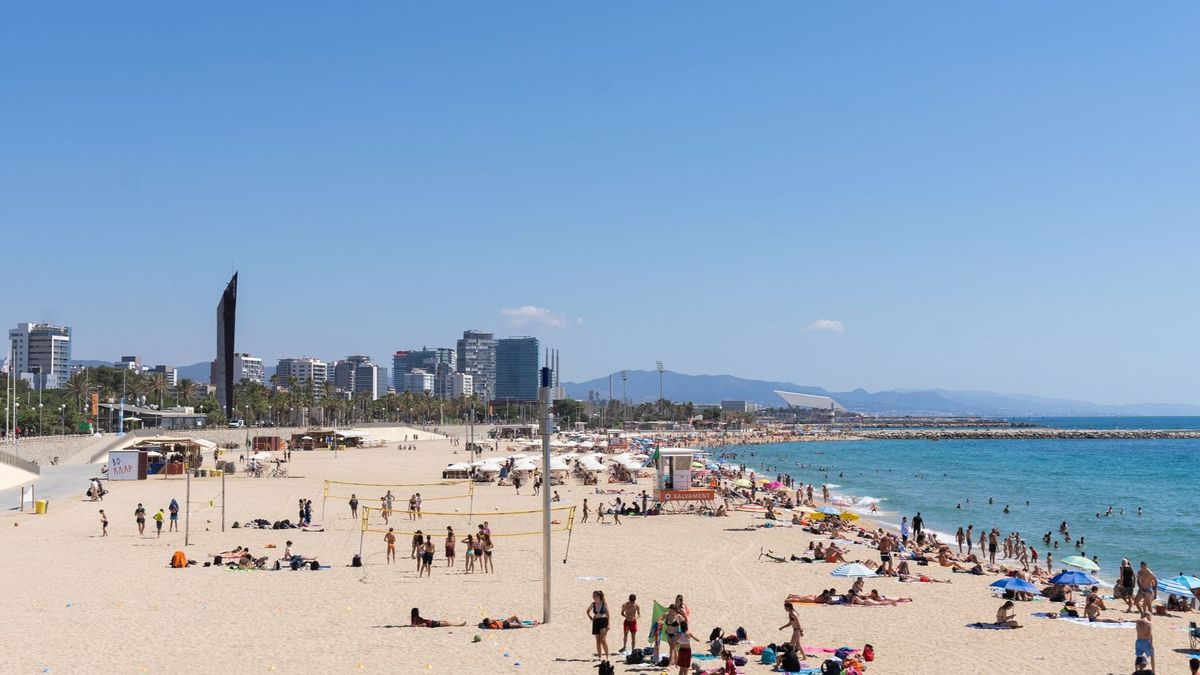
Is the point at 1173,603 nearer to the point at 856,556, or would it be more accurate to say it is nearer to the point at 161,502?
the point at 856,556

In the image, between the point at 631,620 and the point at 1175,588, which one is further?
the point at 1175,588

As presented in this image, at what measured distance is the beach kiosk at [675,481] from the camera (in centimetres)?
3756

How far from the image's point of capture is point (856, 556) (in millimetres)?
27203

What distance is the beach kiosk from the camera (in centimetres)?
3756

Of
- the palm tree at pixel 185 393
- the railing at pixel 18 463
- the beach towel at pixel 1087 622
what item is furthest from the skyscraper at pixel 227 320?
the palm tree at pixel 185 393

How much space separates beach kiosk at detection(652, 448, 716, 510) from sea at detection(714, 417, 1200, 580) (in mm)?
9125

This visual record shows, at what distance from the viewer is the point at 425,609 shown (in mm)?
18297

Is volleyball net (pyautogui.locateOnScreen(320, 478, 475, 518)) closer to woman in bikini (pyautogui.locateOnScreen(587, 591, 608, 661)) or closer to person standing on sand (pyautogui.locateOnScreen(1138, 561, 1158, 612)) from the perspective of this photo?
woman in bikini (pyautogui.locateOnScreen(587, 591, 608, 661))

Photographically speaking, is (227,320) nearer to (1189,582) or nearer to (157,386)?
(1189,582)

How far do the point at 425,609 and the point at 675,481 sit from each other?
20.9 meters

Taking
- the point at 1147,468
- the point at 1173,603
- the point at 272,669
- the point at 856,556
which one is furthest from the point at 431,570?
the point at 1147,468

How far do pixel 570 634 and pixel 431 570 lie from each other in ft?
25.1

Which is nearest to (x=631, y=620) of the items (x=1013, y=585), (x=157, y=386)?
(x=1013, y=585)

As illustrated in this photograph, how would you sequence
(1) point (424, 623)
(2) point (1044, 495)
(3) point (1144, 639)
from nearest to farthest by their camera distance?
(3) point (1144, 639), (1) point (424, 623), (2) point (1044, 495)
